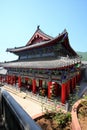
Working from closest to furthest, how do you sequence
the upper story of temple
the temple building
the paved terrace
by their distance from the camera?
the paved terrace → the temple building → the upper story of temple

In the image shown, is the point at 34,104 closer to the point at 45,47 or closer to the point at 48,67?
the point at 48,67

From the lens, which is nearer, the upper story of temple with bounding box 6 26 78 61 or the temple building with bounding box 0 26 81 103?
the temple building with bounding box 0 26 81 103

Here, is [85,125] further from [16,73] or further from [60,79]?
[16,73]

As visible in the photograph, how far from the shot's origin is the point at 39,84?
19062 mm

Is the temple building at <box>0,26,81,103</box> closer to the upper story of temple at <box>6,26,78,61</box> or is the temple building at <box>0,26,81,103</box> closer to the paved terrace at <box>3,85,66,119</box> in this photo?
the upper story of temple at <box>6,26,78,61</box>

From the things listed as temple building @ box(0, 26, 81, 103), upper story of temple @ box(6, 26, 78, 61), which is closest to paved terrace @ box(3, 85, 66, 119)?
temple building @ box(0, 26, 81, 103)

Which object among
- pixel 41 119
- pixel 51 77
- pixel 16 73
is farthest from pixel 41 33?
pixel 41 119

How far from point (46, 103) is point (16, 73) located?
10637mm

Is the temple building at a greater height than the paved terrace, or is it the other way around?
the temple building

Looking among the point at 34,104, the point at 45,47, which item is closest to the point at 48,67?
the point at 34,104

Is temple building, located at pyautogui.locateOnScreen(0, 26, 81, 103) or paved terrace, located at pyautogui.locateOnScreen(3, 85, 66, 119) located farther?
temple building, located at pyautogui.locateOnScreen(0, 26, 81, 103)

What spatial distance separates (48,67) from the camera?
13336 millimetres

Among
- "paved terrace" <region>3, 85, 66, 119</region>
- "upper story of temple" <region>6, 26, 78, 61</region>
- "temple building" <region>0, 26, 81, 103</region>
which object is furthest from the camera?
"upper story of temple" <region>6, 26, 78, 61</region>

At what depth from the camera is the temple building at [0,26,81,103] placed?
13547 millimetres
